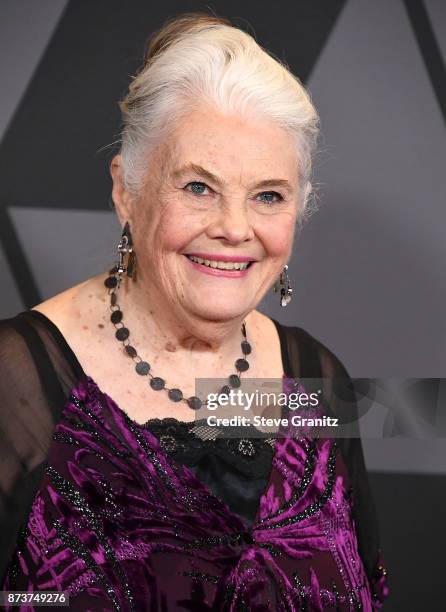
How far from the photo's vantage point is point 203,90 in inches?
71.3

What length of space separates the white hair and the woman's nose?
0.17 meters

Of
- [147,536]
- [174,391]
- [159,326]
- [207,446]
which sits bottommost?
[147,536]

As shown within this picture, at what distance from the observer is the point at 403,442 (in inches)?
111

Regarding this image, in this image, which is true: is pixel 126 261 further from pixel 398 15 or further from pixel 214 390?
pixel 398 15

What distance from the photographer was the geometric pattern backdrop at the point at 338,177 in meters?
2.58

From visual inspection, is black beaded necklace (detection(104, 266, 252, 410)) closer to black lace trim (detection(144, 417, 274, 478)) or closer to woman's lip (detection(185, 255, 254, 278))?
black lace trim (detection(144, 417, 274, 478))

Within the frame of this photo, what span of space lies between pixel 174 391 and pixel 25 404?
31 cm

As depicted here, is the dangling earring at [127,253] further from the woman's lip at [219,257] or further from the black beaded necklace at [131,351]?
the woman's lip at [219,257]

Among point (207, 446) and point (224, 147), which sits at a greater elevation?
point (224, 147)

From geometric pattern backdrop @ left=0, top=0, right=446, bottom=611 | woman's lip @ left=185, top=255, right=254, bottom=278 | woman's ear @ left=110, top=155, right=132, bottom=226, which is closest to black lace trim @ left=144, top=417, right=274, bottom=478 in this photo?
woman's lip @ left=185, top=255, right=254, bottom=278

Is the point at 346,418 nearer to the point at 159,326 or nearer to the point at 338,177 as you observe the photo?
the point at 159,326

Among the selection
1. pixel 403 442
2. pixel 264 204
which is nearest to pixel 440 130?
pixel 403 442
